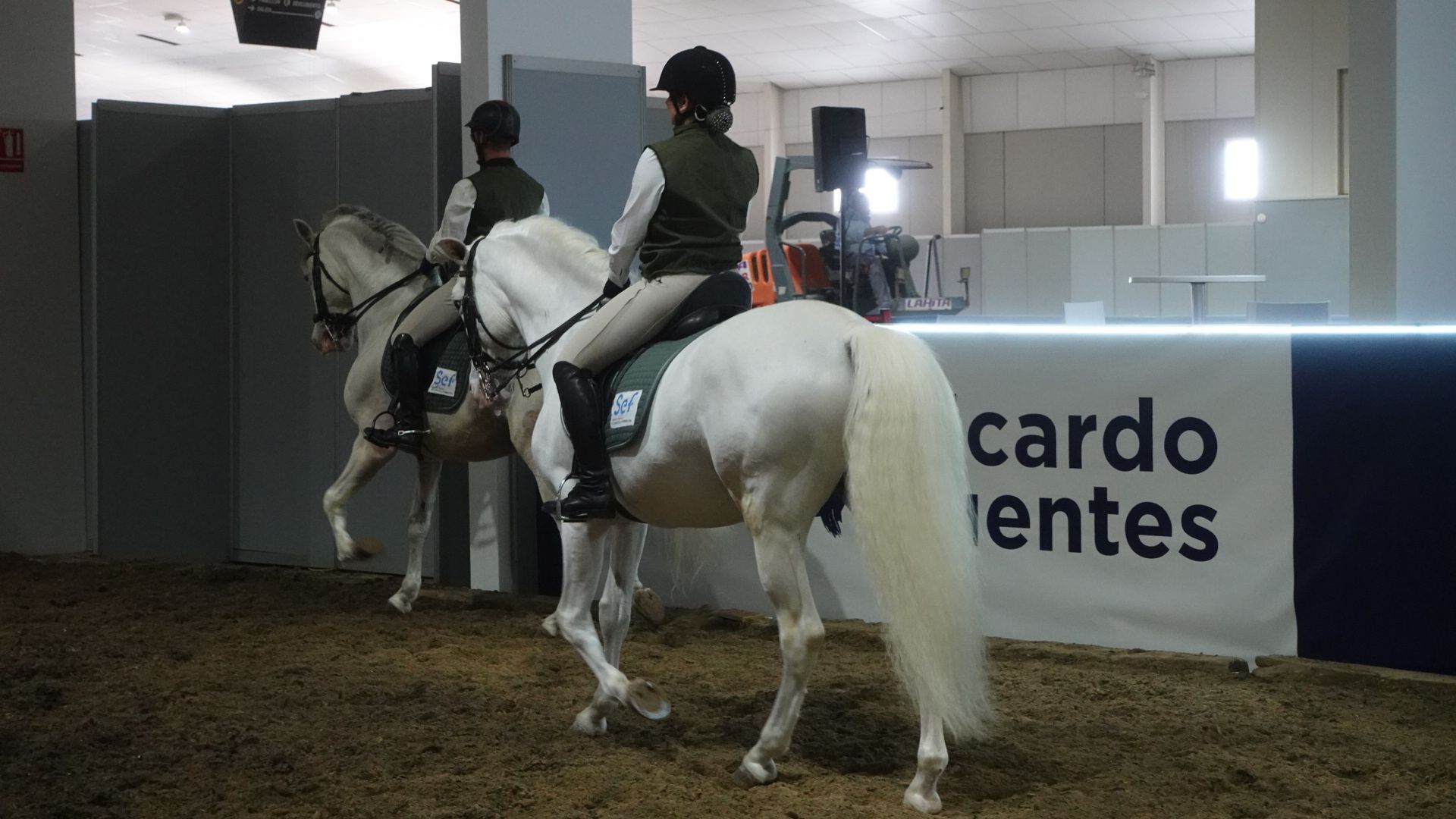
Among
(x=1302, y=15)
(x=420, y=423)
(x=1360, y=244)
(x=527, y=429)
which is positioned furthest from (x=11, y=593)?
(x=1302, y=15)

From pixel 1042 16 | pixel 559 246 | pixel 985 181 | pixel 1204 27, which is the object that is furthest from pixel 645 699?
pixel 985 181

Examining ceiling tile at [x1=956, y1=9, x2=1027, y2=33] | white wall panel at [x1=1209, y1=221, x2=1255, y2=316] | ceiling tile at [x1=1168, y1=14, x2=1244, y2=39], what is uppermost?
ceiling tile at [x1=956, y1=9, x2=1027, y2=33]

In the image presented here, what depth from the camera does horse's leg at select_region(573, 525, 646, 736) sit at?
14.4 feet

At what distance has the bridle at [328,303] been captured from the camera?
261 inches

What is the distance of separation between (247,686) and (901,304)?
29.6 ft

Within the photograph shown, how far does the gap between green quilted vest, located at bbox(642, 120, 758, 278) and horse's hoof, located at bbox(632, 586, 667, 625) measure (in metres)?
2.12

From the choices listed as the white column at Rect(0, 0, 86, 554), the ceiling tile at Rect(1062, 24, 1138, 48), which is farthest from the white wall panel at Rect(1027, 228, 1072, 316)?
the white column at Rect(0, 0, 86, 554)

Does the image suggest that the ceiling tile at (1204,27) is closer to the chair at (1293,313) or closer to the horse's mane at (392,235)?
the chair at (1293,313)

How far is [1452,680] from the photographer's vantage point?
4.67 metres

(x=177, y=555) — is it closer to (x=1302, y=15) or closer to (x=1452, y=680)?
(x=1452, y=680)

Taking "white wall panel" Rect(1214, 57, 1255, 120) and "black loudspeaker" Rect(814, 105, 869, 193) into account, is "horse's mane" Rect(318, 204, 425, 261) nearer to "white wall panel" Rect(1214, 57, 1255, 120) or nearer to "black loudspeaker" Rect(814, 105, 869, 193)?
"black loudspeaker" Rect(814, 105, 869, 193)

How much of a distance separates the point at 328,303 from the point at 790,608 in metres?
3.96

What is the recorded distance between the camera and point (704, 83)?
165 inches

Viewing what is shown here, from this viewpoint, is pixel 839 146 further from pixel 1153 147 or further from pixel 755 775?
pixel 1153 147
